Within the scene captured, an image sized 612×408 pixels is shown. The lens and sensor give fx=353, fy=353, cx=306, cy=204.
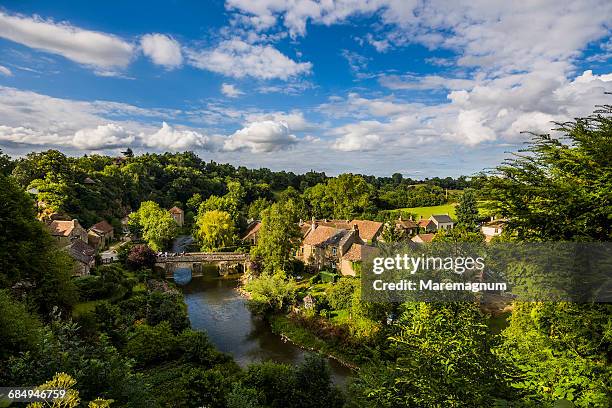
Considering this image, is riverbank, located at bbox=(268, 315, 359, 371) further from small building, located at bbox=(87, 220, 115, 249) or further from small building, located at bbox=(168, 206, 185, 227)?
small building, located at bbox=(168, 206, 185, 227)

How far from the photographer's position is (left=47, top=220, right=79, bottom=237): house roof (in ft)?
143

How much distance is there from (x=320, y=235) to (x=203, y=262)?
15233mm

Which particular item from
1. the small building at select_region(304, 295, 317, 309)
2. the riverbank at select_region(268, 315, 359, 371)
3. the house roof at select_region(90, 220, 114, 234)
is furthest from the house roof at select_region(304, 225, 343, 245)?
the house roof at select_region(90, 220, 114, 234)

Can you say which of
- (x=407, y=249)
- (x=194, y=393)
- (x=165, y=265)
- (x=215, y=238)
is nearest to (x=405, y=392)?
(x=194, y=393)

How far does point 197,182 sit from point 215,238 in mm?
52307

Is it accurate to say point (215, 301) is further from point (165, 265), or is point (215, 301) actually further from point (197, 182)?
point (197, 182)

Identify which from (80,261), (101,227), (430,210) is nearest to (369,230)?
(80,261)

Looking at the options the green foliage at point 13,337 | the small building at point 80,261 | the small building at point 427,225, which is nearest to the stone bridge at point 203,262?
the small building at point 80,261

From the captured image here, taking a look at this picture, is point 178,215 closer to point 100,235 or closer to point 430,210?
point 100,235

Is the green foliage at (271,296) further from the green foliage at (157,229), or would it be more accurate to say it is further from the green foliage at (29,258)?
the green foliage at (157,229)

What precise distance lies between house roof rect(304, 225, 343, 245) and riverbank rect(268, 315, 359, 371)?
15.8 metres

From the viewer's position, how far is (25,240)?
2231 centimetres

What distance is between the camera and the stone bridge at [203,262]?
43.0 metres

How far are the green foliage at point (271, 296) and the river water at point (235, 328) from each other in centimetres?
116
